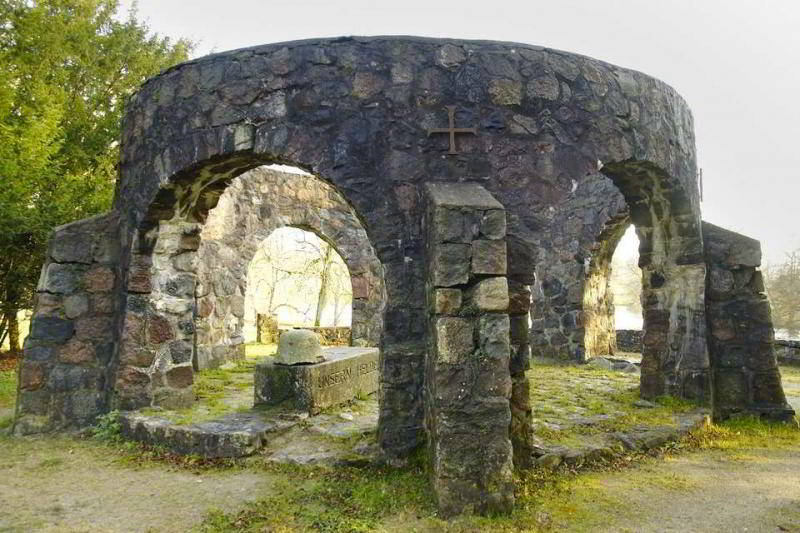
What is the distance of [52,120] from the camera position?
30.4 ft

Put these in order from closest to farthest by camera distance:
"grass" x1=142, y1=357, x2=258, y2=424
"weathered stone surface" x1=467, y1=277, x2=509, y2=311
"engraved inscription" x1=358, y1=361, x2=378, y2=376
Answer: "weathered stone surface" x1=467, y1=277, x2=509, y2=311, "grass" x1=142, y1=357, x2=258, y2=424, "engraved inscription" x1=358, y1=361, x2=378, y2=376

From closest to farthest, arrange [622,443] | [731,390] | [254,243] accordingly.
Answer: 1. [622,443]
2. [731,390]
3. [254,243]

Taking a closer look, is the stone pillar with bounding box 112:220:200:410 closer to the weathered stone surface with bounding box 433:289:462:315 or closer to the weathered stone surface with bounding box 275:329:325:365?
the weathered stone surface with bounding box 275:329:325:365

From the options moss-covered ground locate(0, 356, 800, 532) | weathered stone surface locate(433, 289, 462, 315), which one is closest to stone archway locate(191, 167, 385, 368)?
moss-covered ground locate(0, 356, 800, 532)

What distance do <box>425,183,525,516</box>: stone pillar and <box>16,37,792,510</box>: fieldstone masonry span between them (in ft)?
0.06

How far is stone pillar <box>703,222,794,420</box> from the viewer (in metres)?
5.77

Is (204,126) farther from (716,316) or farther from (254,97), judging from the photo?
(716,316)

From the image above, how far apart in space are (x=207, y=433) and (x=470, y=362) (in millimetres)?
2481

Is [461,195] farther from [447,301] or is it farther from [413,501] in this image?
[413,501]

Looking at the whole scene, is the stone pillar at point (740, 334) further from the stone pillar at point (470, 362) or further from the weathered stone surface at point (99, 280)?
the weathered stone surface at point (99, 280)

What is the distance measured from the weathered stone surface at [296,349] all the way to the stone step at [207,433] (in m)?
0.77

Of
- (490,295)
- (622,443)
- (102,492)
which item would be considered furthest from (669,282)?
(102,492)

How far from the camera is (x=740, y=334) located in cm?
588

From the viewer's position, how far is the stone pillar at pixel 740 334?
18.9ft
